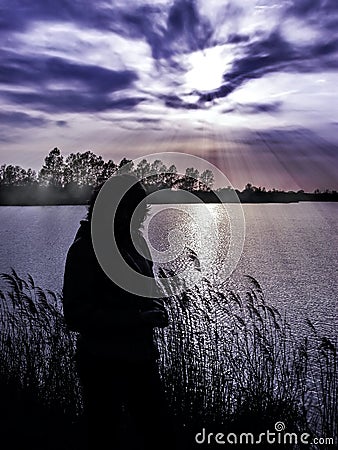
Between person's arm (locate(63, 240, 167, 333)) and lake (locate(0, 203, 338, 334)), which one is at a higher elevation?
person's arm (locate(63, 240, 167, 333))

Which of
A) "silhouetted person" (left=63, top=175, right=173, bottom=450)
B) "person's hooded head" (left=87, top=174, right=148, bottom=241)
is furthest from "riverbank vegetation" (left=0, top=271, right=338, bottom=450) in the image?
"person's hooded head" (left=87, top=174, right=148, bottom=241)

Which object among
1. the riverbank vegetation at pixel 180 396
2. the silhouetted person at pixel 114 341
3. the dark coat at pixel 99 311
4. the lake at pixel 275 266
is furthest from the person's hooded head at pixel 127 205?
the lake at pixel 275 266

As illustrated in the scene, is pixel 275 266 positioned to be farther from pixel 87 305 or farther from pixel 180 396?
pixel 87 305

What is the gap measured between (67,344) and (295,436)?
2662 millimetres

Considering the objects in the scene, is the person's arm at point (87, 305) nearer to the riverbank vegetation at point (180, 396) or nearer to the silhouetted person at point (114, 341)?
the silhouetted person at point (114, 341)

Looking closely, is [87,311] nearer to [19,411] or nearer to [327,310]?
[19,411]

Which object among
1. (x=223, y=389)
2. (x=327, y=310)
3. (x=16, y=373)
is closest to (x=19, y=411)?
(x=16, y=373)

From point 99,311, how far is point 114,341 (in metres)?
0.18

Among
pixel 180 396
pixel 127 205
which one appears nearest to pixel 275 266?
pixel 180 396

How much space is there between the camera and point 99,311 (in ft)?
8.96

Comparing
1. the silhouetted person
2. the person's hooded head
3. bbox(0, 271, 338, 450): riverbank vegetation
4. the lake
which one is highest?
the person's hooded head

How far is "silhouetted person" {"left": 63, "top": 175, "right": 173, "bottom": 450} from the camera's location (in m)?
2.73

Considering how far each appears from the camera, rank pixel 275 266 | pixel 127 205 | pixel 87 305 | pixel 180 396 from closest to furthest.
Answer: pixel 87 305, pixel 127 205, pixel 180 396, pixel 275 266

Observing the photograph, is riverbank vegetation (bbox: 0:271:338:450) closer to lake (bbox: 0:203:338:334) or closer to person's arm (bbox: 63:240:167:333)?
person's arm (bbox: 63:240:167:333)
